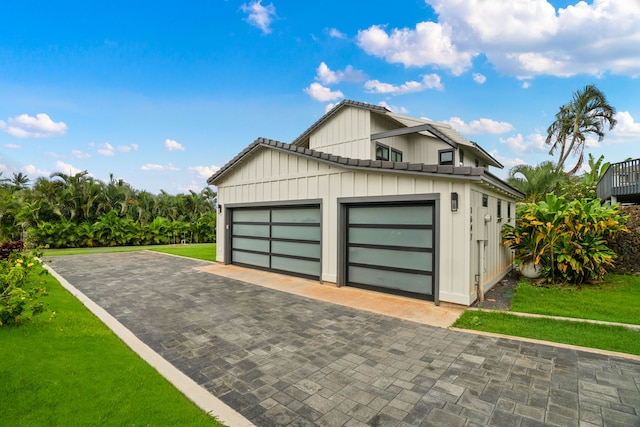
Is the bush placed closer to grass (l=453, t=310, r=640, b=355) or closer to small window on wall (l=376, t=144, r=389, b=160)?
grass (l=453, t=310, r=640, b=355)

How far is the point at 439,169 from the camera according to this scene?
18.7 feet

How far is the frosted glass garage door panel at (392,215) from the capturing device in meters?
6.20

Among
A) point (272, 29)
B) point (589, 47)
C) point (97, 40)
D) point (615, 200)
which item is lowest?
point (615, 200)

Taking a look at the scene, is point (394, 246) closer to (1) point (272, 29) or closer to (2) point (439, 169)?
(2) point (439, 169)

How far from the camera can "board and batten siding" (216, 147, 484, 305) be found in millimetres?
5672

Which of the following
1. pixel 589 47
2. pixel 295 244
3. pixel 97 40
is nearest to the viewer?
pixel 295 244

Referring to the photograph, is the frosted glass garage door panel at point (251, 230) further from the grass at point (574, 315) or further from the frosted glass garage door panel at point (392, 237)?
the grass at point (574, 315)

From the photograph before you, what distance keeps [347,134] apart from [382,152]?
1431 mm

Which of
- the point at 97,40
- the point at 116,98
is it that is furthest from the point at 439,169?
the point at 116,98

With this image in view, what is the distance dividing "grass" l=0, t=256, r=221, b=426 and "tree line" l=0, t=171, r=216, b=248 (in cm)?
1565

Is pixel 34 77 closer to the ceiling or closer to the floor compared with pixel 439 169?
closer to the ceiling

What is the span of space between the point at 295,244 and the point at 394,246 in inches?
127

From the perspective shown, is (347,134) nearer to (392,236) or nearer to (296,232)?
(296,232)

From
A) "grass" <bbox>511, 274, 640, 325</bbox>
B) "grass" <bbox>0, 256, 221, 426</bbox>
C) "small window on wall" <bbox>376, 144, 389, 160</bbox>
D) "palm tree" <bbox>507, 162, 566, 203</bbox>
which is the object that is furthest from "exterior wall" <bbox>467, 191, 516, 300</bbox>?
"palm tree" <bbox>507, 162, 566, 203</bbox>
